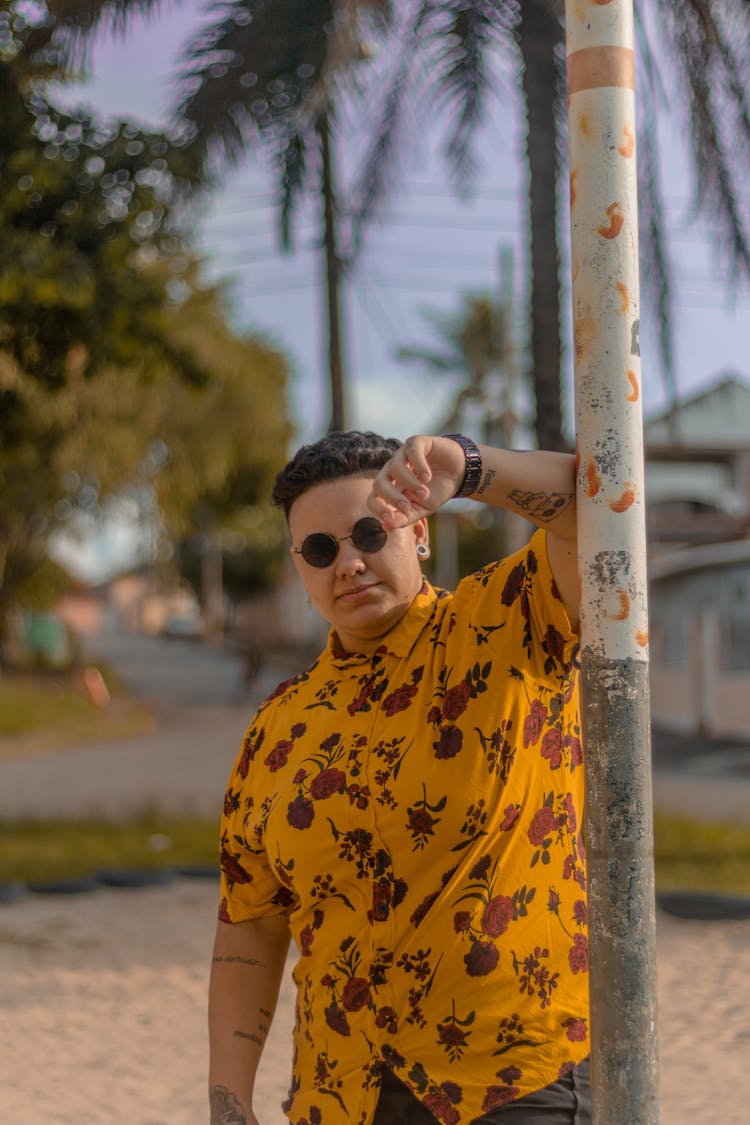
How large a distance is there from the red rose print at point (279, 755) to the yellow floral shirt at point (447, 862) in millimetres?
31

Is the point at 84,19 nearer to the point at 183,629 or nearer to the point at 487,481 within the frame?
the point at 487,481

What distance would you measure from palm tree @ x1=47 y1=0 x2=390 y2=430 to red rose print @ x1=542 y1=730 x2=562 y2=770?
6847mm

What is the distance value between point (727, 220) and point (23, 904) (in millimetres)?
6547

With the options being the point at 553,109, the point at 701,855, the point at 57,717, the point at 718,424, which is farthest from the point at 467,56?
the point at 718,424

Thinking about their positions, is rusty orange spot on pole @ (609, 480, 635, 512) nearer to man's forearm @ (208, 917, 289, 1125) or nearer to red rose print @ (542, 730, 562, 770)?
red rose print @ (542, 730, 562, 770)

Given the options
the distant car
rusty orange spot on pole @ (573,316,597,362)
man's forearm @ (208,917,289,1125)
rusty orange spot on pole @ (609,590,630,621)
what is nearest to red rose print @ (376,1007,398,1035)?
man's forearm @ (208,917,289,1125)

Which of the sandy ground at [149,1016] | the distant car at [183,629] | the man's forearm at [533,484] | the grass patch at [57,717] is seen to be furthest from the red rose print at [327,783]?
the distant car at [183,629]

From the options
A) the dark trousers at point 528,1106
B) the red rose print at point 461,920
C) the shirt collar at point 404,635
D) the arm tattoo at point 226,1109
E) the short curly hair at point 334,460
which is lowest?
the arm tattoo at point 226,1109

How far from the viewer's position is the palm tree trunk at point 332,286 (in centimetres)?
1003

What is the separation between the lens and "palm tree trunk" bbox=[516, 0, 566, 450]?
7906 millimetres

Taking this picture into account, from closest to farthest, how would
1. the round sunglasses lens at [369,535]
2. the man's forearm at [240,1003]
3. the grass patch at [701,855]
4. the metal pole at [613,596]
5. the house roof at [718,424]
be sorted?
the metal pole at [613,596]
the round sunglasses lens at [369,535]
the man's forearm at [240,1003]
the grass patch at [701,855]
the house roof at [718,424]

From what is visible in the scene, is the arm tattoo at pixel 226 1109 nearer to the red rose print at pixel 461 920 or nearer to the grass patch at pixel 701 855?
the red rose print at pixel 461 920

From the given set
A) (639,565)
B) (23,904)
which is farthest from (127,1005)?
(639,565)

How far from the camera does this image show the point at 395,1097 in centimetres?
193
